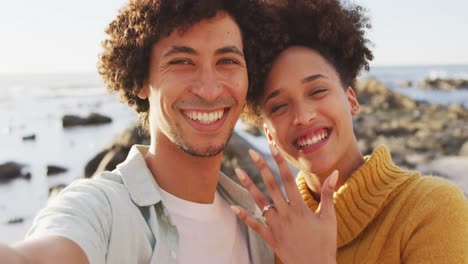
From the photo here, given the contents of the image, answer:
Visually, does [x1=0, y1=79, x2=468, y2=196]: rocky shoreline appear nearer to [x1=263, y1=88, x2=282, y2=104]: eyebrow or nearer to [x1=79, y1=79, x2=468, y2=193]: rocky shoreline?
[x1=79, y1=79, x2=468, y2=193]: rocky shoreline

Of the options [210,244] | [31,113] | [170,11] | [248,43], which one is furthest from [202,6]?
[31,113]

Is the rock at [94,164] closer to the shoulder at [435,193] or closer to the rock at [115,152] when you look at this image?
the rock at [115,152]

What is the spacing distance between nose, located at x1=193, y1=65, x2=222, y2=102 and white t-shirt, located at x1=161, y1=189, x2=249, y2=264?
2.01 feet

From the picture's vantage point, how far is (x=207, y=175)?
352 cm

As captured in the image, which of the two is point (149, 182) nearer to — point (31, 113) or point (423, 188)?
point (423, 188)

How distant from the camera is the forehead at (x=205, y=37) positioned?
3361 millimetres

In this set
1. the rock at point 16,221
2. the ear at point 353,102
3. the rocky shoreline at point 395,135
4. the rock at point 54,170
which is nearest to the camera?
the ear at point 353,102

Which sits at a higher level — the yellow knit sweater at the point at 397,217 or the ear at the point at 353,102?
the ear at the point at 353,102

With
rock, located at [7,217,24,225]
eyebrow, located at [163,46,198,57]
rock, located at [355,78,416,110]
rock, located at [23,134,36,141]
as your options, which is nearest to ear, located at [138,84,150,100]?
eyebrow, located at [163,46,198,57]

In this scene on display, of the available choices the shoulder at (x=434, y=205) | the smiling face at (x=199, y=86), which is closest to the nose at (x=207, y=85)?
the smiling face at (x=199, y=86)

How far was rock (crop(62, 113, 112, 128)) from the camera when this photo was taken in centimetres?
2078

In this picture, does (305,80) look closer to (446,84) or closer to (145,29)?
(145,29)

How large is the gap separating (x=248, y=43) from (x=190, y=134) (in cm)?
81

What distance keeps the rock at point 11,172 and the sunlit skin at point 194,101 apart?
10182 millimetres
